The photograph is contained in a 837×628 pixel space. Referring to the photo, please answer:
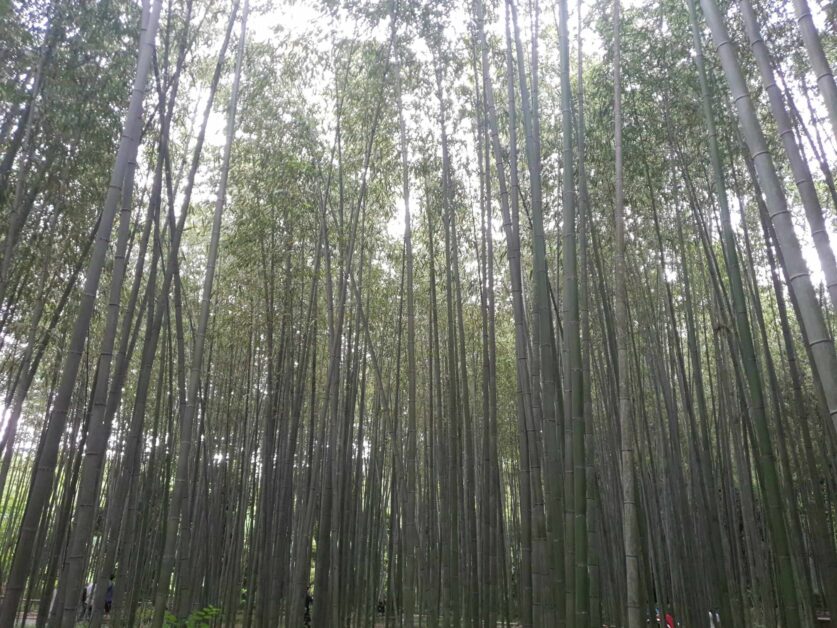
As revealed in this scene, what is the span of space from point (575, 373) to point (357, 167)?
3.60m

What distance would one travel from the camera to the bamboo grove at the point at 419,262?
2895 millimetres

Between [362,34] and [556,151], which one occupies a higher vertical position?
[362,34]

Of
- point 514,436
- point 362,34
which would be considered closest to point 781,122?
point 362,34

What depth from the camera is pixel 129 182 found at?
96.0 inches

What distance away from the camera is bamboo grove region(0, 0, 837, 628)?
289 centimetres

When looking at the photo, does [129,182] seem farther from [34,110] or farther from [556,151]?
[556,151]

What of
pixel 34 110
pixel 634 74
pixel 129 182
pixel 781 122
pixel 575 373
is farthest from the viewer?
pixel 634 74

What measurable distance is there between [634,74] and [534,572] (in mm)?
3693

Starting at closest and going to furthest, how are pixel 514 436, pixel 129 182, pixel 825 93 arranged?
pixel 825 93
pixel 129 182
pixel 514 436

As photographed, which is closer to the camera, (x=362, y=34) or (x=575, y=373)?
(x=575, y=373)

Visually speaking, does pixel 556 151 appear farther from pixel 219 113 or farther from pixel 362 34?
A: pixel 219 113

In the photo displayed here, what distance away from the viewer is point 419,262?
6.79 meters

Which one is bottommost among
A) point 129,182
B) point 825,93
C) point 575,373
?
point 575,373

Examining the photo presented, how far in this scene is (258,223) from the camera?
538 cm
